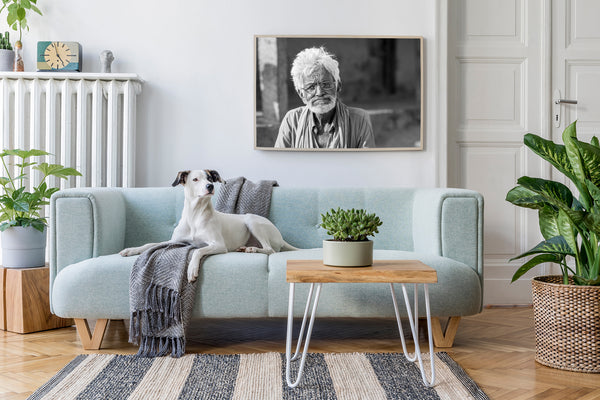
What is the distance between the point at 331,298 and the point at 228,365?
21.2 inches

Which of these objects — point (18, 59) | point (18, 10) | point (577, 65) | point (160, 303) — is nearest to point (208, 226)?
point (160, 303)

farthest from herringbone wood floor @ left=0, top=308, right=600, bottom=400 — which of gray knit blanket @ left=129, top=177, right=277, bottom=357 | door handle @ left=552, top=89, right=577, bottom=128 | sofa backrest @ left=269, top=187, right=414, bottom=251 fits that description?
door handle @ left=552, top=89, right=577, bottom=128

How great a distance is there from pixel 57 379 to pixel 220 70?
90.9 inches

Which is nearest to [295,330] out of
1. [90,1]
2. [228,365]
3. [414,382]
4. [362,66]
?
[228,365]

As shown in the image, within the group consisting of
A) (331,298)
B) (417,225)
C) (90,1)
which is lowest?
(331,298)

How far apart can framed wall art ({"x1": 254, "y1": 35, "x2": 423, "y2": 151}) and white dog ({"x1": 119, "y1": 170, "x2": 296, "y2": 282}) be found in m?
0.90

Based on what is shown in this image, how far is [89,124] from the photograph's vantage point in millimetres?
3809

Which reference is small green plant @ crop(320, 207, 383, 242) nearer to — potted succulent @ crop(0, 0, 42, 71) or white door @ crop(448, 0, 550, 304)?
white door @ crop(448, 0, 550, 304)

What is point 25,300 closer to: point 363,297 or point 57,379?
point 57,379

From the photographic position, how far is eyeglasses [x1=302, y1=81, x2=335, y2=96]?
381cm

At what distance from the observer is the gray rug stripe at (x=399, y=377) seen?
198cm

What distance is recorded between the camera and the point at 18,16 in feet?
12.1

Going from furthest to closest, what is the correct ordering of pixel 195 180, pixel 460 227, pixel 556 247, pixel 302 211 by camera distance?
pixel 302 211 → pixel 195 180 → pixel 460 227 → pixel 556 247

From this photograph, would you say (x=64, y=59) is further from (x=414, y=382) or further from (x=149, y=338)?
(x=414, y=382)
